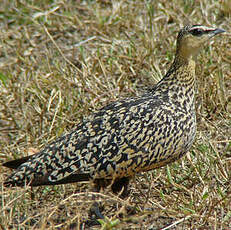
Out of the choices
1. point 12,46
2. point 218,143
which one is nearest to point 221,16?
point 218,143

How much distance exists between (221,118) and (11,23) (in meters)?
3.59

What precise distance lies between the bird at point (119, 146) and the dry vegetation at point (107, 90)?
5.7 inches

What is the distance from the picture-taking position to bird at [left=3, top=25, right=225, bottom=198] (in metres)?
3.73

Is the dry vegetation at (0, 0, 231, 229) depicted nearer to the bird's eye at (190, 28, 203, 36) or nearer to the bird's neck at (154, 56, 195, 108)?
the bird's neck at (154, 56, 195, 108)

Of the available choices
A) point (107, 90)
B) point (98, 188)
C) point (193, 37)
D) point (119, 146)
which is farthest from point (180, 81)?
point (107, 90)

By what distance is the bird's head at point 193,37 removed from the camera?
416cm

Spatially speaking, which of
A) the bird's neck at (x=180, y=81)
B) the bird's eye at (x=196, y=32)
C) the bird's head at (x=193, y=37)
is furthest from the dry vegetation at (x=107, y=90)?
the bird's eye at (x=196, y=32)

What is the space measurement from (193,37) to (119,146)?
113 centimetres

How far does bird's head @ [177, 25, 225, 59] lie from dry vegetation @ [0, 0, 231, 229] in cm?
75

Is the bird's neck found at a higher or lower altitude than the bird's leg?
higher

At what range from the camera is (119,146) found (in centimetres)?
373

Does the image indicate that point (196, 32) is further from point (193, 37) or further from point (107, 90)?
point (107, 90)

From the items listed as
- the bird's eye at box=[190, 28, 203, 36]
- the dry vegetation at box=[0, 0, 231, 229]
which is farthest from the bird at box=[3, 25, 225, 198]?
the bird's eye at box=[190, 28, 203, 36]

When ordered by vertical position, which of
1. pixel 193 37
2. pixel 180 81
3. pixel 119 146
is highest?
pixel 193 37
